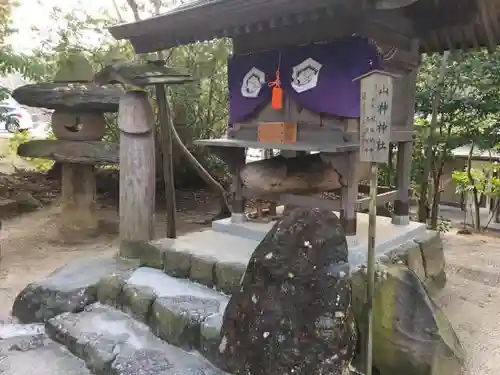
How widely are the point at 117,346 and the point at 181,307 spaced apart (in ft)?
1.98

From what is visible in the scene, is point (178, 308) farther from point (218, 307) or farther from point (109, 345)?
point (109, 345)

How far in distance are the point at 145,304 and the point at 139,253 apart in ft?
4.37

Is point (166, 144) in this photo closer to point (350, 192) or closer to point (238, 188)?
point (238, 188)

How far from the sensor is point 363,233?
4.89 meters

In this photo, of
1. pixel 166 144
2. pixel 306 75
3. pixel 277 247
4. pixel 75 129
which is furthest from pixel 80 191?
pixel 277 247

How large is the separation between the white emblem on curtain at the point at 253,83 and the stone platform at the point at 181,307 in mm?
1542

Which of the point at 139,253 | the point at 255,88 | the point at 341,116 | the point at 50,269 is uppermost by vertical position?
the point at 255,88

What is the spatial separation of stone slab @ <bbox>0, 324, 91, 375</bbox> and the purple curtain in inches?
122

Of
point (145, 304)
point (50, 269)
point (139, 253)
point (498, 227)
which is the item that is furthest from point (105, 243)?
point (498, 227)

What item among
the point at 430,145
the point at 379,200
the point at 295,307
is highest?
the point at 430,145

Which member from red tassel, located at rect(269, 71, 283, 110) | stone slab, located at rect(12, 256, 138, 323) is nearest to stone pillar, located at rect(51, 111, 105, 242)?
stone slab, located at rect(12, 256, 138, 323)

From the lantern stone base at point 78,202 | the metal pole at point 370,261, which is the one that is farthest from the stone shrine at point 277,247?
the lantern stone base at point 78,202

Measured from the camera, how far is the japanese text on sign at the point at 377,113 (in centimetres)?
304

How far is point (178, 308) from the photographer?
3848 mm
